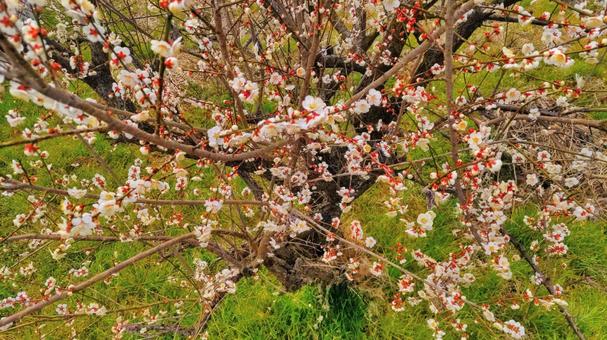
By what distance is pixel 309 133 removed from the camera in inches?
67.5

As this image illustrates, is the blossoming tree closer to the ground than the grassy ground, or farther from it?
farther from it

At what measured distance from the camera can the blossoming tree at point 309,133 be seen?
1.45 m

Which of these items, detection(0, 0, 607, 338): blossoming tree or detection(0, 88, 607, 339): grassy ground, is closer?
detection(0, 0, 607, 338): blossoming tree

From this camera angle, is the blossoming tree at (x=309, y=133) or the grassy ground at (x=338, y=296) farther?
the grassy ground at (x=338, y=296)

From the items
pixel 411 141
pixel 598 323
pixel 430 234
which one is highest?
pixel 411 141

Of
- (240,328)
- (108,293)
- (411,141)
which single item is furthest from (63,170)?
(411,141)

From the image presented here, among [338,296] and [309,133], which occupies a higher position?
[309,133]

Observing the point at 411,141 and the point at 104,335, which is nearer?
the point at 411,141

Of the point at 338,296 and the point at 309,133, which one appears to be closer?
the point at 309,133

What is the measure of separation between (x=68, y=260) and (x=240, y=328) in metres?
1.99

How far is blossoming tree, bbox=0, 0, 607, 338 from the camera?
57.1 inches

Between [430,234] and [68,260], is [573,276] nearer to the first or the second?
[430,234]

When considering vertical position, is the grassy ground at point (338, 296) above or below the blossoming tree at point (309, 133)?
below

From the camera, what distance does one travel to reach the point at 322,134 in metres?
1.65
